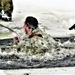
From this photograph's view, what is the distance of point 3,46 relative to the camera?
2826 millimetres

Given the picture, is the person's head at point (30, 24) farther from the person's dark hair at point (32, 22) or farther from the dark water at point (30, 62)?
the dark water at point (30, 62)

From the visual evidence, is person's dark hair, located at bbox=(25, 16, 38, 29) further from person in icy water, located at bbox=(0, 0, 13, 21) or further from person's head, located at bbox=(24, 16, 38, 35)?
person in icy water, located at bbox=(0, 0, 13, 21)

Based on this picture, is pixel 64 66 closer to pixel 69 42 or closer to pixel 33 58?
pixel 33 58

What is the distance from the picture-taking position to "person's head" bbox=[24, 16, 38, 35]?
2.82 m

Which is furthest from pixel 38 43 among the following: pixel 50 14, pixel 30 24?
pixel 50 14

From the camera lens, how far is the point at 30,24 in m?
2.84

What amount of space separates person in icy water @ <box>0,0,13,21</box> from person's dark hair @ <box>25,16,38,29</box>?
0.16 metres

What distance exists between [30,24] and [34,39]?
0.12m

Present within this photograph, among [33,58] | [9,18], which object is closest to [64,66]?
[33,58]

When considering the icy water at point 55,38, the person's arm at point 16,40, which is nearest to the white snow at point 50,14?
the icy water at point 55,38

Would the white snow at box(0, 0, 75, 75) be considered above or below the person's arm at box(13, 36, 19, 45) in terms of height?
above

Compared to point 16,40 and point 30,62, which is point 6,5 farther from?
point 30,62

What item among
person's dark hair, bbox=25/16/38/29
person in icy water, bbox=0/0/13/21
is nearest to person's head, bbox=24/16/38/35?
person's dark hair, bbox=25/16/38/29

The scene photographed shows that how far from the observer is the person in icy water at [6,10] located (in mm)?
2906
